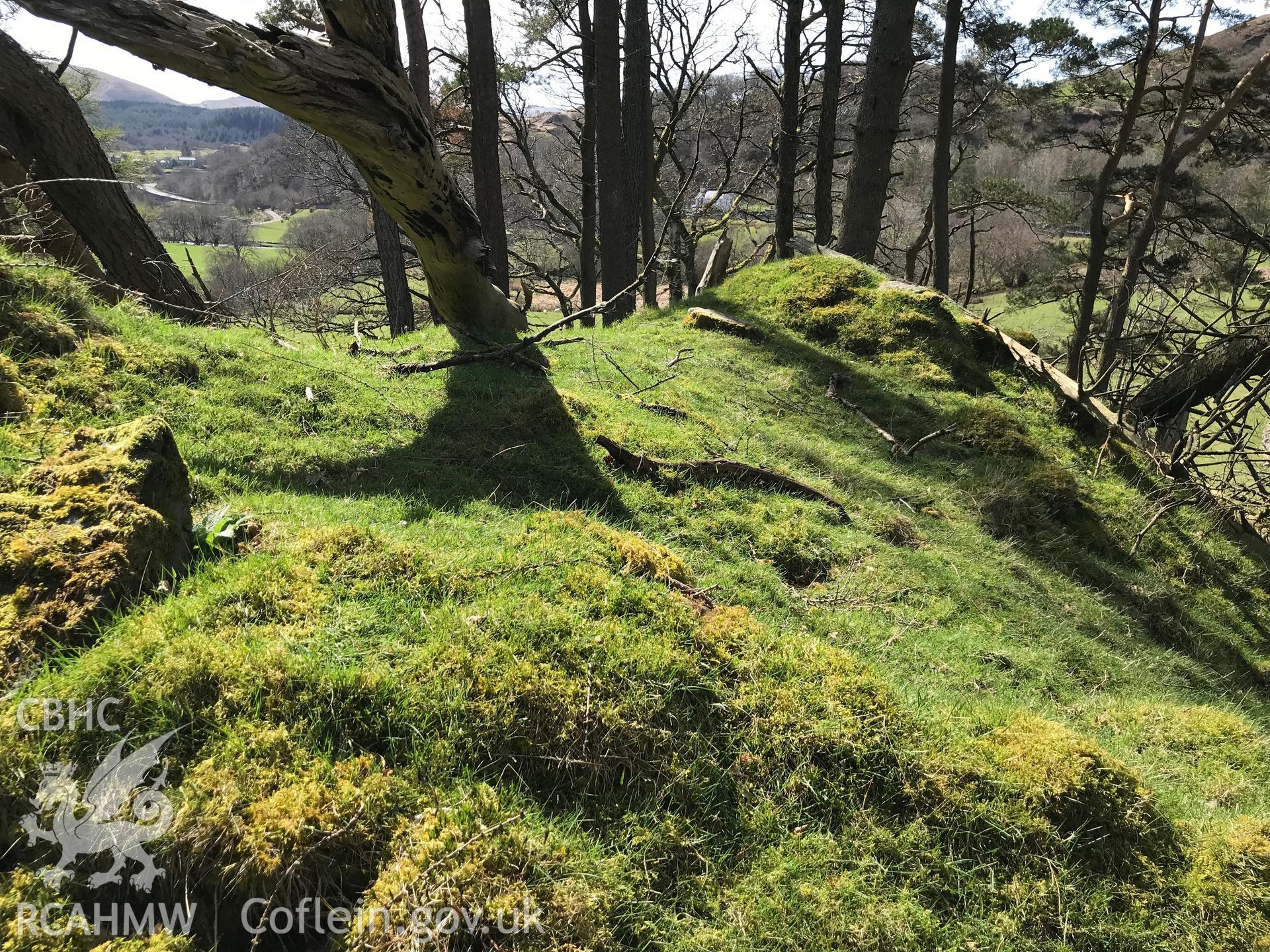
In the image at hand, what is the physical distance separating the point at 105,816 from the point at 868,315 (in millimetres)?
9530

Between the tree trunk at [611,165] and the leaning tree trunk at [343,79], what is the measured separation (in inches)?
193

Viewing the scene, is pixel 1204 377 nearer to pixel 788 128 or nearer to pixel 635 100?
pixel 788 128

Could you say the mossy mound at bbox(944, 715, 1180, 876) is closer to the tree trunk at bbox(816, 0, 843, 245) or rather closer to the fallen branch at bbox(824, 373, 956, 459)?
the fallen branch at bbox(824, 373, 956, 459)

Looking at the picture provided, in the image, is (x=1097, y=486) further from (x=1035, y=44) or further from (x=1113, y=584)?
(x=1035, y=44)

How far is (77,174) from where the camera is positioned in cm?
570

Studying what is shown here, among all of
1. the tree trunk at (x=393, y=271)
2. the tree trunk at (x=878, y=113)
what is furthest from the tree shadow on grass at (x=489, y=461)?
the tree trunk at (x=878, y=113)

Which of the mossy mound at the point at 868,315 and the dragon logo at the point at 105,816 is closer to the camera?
the dragon logo at the point at 105,816

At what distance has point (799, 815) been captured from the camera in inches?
103

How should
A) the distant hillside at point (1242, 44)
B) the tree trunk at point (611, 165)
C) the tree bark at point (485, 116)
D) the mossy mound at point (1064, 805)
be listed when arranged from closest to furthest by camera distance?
1. the mossy mound at point (1064, 805)
2. the tree bark at point (485, 116)
3. the tree trunk at point (611, 165)
4. the distant hillside at point (1242, 44)

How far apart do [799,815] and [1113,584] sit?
5.39 m

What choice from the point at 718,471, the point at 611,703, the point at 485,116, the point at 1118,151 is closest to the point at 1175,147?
the point at 1118,151

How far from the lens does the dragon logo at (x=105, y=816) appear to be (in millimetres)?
1829

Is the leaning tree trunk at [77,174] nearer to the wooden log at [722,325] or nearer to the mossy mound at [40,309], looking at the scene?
the mossy mound at [40,309]

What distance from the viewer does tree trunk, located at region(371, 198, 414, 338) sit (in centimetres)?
1178
